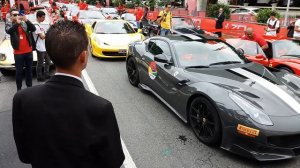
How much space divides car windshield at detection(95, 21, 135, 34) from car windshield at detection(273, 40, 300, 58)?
5.14m

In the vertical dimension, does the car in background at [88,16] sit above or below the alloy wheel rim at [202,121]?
above

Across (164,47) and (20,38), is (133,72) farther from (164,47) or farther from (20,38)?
(20,38)

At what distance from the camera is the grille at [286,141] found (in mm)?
3242

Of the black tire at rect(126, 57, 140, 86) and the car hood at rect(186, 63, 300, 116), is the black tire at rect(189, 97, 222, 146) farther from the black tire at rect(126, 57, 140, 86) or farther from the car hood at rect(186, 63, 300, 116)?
the black tire at rect(126, 57, 140, 86)

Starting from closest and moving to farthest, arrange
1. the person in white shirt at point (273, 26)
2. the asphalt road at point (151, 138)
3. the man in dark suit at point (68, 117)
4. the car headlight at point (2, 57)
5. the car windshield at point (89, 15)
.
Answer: the man in dark suit at point (68, 117), the asphalt road at point (151, 138), the car headlight at point (2, 57), the person in white shirt at point (273, 26), the car windshield at point (89, 15)

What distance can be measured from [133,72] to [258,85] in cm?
316

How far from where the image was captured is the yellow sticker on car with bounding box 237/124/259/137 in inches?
127

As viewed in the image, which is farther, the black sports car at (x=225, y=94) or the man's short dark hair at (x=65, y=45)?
the black sports car at (x=225, y=94)

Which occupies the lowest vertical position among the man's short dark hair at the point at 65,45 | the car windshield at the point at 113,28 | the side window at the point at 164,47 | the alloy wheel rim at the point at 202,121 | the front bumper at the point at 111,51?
the alloy wheel rim at the point at 202,121

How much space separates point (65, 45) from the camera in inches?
57.3

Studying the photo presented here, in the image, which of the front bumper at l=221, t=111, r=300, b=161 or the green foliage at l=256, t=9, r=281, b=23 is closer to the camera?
the front bumper at l=221, t=111, r=300, b=161

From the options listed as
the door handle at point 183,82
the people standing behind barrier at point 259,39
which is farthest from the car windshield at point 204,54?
the people standing behind barrier at point 259,39

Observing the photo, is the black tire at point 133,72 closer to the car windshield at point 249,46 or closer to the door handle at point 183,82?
the door handle at point 183,82

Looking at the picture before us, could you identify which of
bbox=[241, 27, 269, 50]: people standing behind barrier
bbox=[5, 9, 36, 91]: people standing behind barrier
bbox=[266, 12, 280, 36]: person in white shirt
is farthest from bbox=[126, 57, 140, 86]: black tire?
bbox=[266, 12, 280, 36]: person in white shirt
